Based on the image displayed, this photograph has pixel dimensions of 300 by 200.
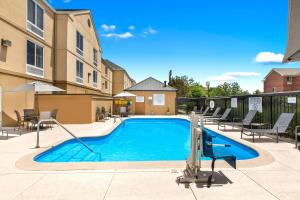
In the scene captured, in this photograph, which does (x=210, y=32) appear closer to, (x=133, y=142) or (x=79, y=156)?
(x=133, y=142)

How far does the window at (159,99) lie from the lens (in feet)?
84.4

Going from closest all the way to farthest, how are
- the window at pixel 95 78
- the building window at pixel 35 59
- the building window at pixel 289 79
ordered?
the building window at pixel 35 59, the window at pixel 95 78, the building window at pixel 289 79

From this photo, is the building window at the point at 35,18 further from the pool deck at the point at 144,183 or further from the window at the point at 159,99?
the window at the point at 159,99

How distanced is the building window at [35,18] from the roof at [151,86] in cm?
1182

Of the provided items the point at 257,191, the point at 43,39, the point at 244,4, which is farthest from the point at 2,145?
the point at 244,4

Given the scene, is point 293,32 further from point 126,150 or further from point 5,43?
point 5,43

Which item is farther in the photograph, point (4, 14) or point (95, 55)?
point (95, 55)

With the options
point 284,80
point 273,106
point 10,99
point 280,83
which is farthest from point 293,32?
point 280,83

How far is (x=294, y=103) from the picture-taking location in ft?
31.2

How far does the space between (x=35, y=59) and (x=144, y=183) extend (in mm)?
14368

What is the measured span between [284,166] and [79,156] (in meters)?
5.84

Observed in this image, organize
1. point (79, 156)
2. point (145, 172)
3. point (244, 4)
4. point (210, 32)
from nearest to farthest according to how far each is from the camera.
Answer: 1. point (145, 172)
2. point (79, 156)
3. point (244, 4)
4. point (210, 32)

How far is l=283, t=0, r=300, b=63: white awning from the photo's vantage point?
3.23 metres

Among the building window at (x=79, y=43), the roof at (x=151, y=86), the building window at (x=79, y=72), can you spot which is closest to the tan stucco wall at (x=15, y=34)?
the building window at (x=79, y=43)
